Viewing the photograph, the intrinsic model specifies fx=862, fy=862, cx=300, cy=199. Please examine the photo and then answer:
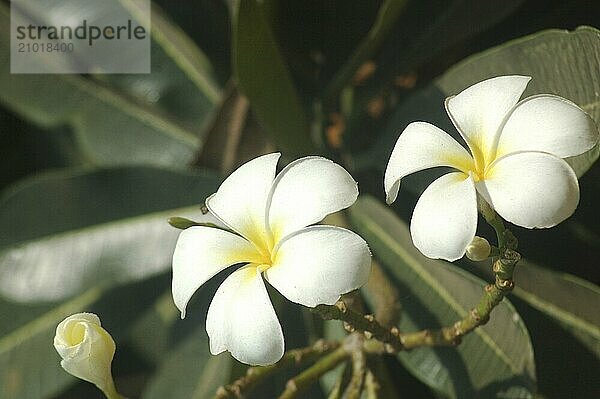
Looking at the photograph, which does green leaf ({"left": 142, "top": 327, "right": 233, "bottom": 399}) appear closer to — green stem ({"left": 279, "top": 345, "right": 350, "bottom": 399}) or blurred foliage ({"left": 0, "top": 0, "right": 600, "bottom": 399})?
blurred foliage ({"left": 0, "top": 0, "right": 600, "bottom": 399})

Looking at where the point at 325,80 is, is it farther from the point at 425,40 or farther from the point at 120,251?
the point at 120,251

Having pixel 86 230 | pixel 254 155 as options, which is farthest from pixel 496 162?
pixel 86 230

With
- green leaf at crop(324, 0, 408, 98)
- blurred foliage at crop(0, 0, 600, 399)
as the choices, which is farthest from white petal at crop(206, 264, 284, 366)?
green leaf at crop(324, 0, 408, 98)

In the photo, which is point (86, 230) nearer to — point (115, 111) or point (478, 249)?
point (115, 111)

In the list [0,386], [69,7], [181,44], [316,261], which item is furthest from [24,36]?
[316,261]

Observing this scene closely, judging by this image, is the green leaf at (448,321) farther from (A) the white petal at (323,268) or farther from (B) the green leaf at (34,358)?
(B) the green leaf at (34,358)
